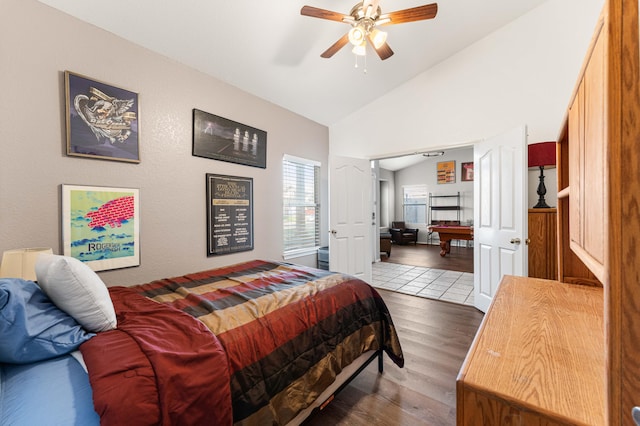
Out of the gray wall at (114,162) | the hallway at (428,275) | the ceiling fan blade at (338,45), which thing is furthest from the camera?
the hallway at (428,275)

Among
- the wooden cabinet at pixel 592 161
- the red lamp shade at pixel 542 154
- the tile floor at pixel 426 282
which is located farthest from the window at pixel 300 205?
the wooden cabinet at pixel 592 161

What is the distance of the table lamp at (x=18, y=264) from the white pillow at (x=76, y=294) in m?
0.67

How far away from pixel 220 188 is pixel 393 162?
257 inches

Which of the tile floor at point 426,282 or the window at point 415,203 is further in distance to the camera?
the window at point 415,203

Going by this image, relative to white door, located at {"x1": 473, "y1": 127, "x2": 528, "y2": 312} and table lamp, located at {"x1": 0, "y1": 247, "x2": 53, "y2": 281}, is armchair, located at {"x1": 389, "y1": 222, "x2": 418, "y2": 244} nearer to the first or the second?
white door, located at {"x1": 473, "y1": 127, "x2": 528, "y2": 312}

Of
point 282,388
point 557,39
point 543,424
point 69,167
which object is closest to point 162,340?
point 282,388

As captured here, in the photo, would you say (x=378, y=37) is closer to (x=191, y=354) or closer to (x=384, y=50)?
(x=384, y=50)

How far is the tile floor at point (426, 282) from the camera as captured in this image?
3744mm

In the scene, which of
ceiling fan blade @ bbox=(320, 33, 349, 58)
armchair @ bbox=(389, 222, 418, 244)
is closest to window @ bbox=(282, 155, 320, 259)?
ceiling fan blade @ bbox=(320, 33, 349, 58)

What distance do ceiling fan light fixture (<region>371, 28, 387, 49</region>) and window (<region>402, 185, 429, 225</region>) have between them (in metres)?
7.52

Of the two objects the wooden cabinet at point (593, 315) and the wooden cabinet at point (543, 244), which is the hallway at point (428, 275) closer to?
the wooden cabinet at point (543, 244)

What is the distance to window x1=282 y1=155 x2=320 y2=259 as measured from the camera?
3885 millimetres

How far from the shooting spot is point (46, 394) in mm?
783

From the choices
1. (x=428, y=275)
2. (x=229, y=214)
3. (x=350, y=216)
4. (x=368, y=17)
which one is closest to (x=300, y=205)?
(x=350, y=216)
